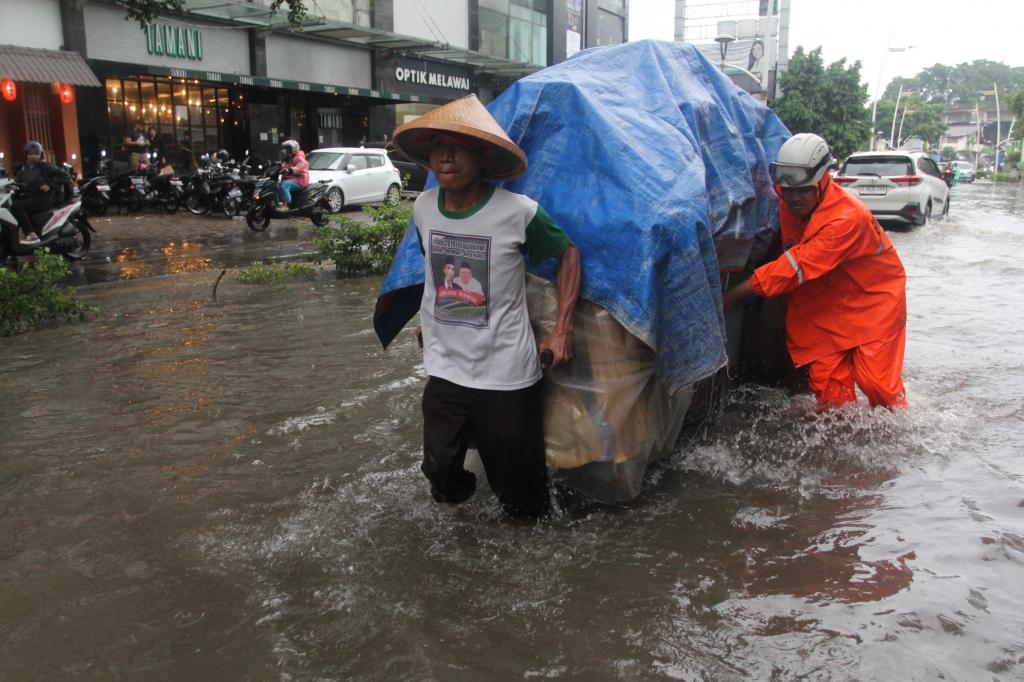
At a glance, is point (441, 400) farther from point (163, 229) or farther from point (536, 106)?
point (163, 229)

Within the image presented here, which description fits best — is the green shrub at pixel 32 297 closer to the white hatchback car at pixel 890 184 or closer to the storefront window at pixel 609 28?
the white hatchback car at pixel 890 184

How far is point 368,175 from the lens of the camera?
720 inches

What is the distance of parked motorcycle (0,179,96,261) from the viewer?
8.70m

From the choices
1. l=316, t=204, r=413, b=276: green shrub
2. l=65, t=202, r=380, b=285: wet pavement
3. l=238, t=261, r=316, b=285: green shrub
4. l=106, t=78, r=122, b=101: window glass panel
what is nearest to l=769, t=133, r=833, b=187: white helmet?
l=316, t=204, r=413, b=276: green shrub

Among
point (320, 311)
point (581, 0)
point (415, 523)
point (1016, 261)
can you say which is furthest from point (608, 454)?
point (581, 0)

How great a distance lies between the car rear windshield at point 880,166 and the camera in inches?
623

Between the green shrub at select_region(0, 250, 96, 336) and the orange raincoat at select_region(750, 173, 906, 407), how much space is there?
568 cm

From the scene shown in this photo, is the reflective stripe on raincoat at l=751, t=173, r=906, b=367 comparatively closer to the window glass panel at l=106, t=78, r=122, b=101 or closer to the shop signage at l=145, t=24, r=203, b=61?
the shop signage at l=145, t=24, r=203, b=61

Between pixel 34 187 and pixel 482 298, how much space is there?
27.3 feet

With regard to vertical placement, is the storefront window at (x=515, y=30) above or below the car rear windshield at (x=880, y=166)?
above

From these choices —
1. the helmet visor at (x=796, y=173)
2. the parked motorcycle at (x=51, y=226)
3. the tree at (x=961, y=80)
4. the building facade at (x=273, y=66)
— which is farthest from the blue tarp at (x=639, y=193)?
the tree at (x=961, y=80)

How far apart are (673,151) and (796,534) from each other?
1604 mm

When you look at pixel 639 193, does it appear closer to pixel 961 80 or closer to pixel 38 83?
pixel 38 83

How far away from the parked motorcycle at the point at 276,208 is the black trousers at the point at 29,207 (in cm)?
472
